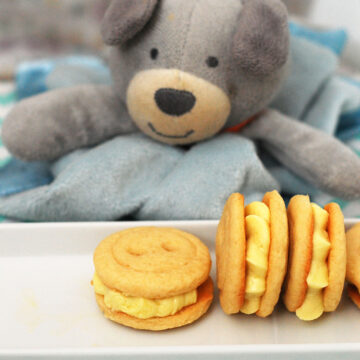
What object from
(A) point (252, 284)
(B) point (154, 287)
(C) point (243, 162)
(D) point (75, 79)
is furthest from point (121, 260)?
(D) point (75, 79)

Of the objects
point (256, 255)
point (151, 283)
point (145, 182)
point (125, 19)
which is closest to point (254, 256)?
point (256, 255)

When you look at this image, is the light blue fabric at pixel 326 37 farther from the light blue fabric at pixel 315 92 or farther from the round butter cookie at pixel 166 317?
the round butter cookie at pixel 166 317

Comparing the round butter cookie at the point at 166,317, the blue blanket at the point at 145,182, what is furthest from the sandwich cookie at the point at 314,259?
the blue blanket at the point at 145,182

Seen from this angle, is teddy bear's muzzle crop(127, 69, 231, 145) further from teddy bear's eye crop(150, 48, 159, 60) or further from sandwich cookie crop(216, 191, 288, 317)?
sandwich cookie crop(216, 191, 288, 317)

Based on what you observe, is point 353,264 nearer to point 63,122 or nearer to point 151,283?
point 151,283

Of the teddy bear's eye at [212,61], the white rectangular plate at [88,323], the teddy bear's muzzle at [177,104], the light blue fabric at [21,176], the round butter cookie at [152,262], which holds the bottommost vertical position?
the light blue fabric at [21,176]

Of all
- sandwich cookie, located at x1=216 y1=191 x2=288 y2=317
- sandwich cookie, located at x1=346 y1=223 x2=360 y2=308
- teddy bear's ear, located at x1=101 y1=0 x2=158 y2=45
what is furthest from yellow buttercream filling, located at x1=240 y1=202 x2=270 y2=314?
teddy bear's ear, located at x1=101 y1=0 x2=158 y2=45
